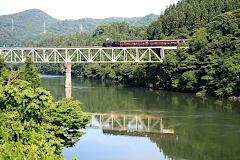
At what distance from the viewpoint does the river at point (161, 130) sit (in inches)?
1246

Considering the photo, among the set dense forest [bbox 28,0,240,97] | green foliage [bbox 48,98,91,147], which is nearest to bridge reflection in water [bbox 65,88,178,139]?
green foliage [bbox 48,98,91,147]

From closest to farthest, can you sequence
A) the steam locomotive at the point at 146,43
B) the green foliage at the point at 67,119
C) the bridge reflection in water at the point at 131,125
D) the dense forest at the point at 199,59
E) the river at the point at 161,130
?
the green foliage at the point at 67,119
the river at the point at 161,130
the bridge reflection in water at the point at 131,125
the dense forest at the point at 199,59
the steam locomotive at the point at 146,43

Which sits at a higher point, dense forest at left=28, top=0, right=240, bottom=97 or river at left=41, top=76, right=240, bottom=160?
dense forest at left=28, top=0, right=240, bottom=97

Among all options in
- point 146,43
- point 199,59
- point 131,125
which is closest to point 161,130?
point 131,125

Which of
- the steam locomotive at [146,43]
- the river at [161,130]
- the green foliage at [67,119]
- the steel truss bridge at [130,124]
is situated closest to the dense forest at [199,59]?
the steam locomotive at [146,43]

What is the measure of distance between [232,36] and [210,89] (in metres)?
12.3

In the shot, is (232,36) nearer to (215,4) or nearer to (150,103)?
(150,103)

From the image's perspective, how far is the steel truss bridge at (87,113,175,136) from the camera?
40281 millimetres

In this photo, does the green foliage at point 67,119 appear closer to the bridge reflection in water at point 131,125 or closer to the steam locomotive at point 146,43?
the bridge reflection in water at point 131,125

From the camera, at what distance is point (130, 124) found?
43.8 meters

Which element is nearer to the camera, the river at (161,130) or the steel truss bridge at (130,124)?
the river at (161,130)

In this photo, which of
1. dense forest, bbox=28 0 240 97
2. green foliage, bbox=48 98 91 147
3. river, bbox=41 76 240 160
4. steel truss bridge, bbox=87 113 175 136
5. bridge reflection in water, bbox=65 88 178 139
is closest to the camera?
green foliage, bbox=48 98 91 147

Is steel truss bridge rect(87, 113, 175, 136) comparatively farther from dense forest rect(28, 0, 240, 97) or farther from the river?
dense forest rect(28, 0, 240, 97)

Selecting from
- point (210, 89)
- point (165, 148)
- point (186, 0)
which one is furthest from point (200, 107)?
point (186, 0)
